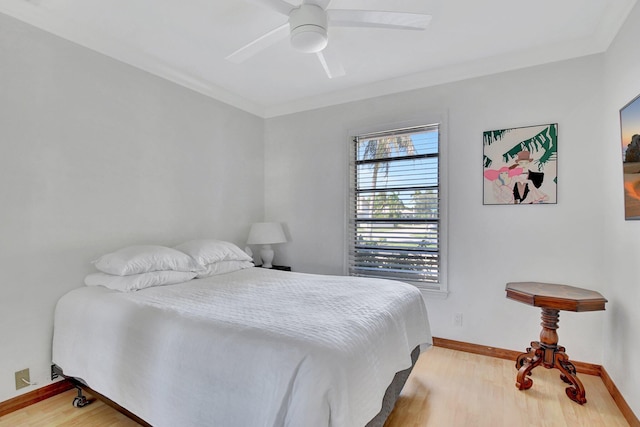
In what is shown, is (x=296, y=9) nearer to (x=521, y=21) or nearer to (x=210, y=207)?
(x=521, y=21)

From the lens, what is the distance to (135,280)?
217cm

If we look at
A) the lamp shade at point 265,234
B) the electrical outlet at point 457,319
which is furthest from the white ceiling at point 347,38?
the electrical outlet at point 457,319

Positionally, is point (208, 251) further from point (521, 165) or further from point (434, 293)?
point (521, 165)

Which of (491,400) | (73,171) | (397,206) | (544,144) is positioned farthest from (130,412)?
(544,144)

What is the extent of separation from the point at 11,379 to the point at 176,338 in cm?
150

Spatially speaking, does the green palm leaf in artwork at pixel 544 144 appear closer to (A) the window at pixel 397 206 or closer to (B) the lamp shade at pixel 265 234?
(A) the window at pixel 397 206

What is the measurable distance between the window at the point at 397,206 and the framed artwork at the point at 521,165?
1.55 ft

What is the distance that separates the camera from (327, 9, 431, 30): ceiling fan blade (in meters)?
1.74

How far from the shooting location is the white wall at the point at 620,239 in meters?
1.90

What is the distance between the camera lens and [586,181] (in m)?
2.52

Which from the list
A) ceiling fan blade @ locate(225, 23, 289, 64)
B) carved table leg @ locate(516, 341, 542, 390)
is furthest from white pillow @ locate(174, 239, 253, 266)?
carved table leg @ locate(516, 341, 542, 390)

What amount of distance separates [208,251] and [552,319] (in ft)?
9.02

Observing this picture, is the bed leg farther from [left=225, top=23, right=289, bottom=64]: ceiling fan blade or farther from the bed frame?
[left=225, top=23, right=289, bottom=64]: ceiling fan blade

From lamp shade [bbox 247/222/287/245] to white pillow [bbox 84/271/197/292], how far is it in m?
1.17
